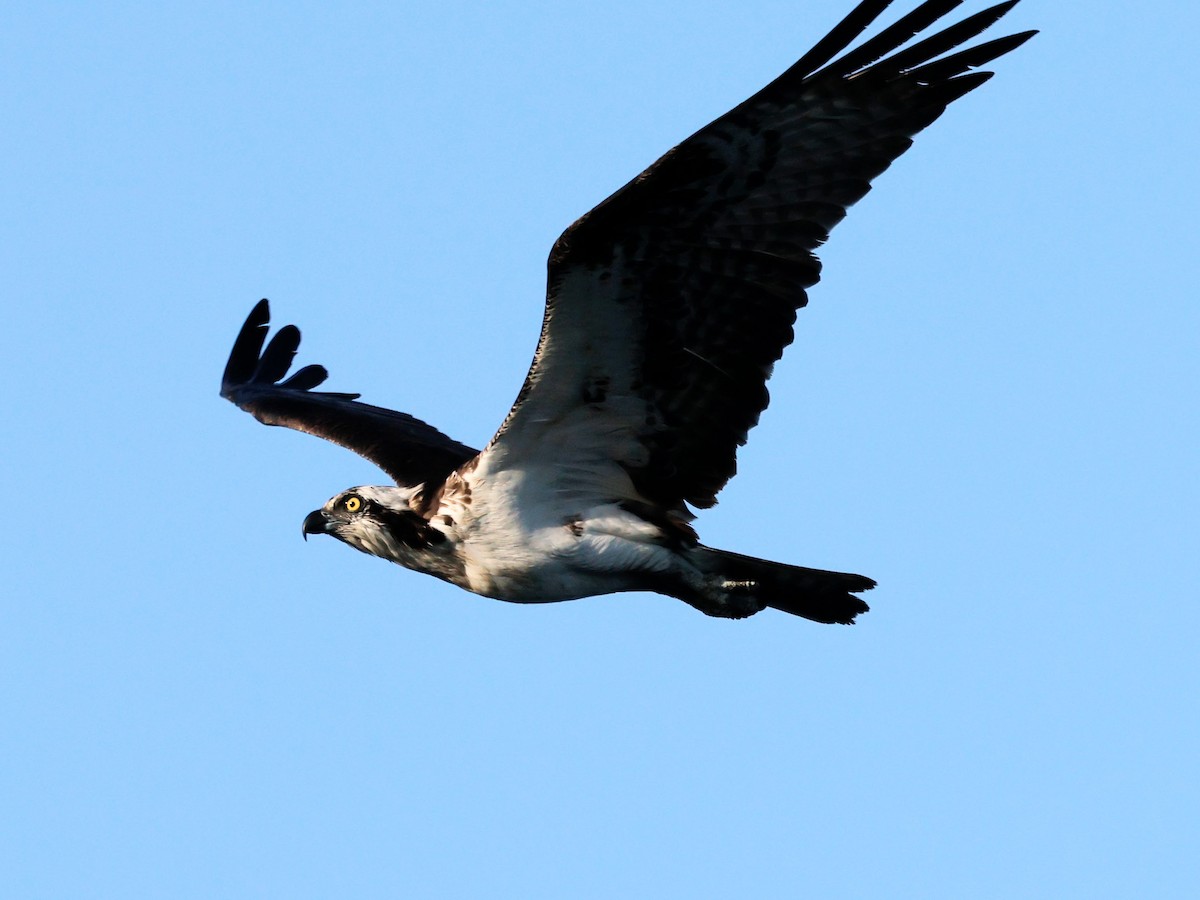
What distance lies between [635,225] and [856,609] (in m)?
2.42

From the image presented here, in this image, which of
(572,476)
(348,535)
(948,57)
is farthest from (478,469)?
(948,57)

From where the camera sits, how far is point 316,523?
973 centimetres

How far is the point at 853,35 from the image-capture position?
754cm

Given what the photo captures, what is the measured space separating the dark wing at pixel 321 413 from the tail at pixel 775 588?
1704 millimetres

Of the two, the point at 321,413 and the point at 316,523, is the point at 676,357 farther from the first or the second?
the point at 321,413

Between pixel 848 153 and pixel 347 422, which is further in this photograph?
pixel 347 422

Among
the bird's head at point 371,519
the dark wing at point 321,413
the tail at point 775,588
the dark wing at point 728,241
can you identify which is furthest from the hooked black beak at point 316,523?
the tail at point 775,588

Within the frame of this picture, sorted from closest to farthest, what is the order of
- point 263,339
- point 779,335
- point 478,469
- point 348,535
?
1. point 779,335
2. point 478,469
3. point 348,535
4. point 263,339

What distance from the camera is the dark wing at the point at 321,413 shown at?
10.6 m

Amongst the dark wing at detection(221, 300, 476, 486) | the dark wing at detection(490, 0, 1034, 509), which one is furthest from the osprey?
the dark wing at detection(221, 300, 476, 486)

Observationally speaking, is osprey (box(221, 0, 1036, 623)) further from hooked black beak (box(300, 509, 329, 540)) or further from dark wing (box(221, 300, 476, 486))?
dark wing (box(221, 300, 476, 486))

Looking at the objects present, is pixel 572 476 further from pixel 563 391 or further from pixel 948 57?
pixel 948 57

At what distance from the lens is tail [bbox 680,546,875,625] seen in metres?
8.92

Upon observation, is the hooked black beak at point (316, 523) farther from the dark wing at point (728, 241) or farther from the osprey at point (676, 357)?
the dark wing at point (728, 241)
